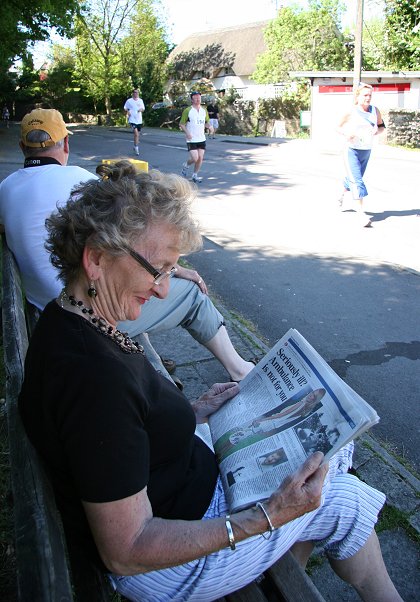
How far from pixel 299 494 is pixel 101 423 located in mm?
589

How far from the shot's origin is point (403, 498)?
8.77ft

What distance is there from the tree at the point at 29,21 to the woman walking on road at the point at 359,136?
13890 mm

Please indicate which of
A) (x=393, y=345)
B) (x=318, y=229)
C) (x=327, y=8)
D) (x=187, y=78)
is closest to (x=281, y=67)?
(x=327, y=8)

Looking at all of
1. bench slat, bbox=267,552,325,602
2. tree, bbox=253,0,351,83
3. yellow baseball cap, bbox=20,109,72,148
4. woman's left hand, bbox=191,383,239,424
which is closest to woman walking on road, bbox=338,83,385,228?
yellow baseball cap, bbox=20,109,72,148

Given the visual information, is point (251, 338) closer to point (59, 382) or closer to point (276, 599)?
point (276, 599)

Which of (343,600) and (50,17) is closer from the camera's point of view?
(343,600)

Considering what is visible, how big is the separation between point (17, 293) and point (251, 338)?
2092 mm

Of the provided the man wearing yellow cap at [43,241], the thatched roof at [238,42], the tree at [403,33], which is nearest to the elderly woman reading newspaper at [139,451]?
the man wearing yellow cap at [43,241]

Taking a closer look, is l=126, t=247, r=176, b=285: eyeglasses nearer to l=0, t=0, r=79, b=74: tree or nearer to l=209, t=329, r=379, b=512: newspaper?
l=209, t=329, r=379, b=512: newspaper

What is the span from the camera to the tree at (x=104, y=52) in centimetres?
4434

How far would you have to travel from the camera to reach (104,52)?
149 feet

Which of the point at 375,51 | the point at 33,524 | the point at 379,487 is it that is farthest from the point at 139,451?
the point at 375,51

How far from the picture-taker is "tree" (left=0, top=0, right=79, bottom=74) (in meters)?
18.1

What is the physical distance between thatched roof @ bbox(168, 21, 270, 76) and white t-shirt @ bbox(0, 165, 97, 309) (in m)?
52.8
